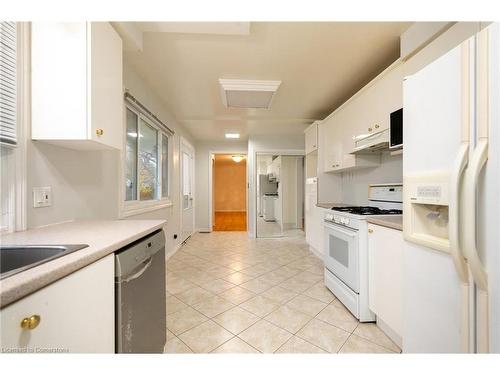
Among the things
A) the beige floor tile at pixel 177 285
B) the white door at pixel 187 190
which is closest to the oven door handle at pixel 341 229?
the beige floor tile at pixel 177 285

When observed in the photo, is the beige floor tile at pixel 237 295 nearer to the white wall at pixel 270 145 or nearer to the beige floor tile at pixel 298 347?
the beige floor tile at pixel 298 347

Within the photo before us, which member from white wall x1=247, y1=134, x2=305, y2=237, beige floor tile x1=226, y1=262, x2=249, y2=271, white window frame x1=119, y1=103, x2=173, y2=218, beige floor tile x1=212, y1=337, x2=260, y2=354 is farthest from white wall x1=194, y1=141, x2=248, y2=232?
beige floor tile x1=212, y1=337, x2=260, y2=354

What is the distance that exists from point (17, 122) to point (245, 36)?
161 centimetres

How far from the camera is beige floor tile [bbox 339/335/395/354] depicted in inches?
54.6

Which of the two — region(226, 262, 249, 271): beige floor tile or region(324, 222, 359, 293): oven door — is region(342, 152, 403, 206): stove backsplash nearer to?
region(324, 222, 359, 293): oven door

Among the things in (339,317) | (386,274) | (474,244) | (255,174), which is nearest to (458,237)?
(474,244)

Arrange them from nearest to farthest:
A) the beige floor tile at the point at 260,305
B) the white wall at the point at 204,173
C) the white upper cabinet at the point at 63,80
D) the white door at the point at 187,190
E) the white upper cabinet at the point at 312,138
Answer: the white upper cabinet at the point at 63,80
the beige floor tile at the point at 260,305
the white upper cabinet at the point at 312,138
the white door at the point at 187,190
the white wall at the point at 204,173

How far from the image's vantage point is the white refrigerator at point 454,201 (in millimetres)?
736

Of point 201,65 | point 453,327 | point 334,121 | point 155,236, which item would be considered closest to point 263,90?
point 201,65

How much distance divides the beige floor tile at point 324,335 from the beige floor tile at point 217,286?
96 centimetres

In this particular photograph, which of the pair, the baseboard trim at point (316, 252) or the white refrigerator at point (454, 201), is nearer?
the white refrigerator at point (454, 201)

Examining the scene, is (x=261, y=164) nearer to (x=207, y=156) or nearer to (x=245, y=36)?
(x=207, y=156)

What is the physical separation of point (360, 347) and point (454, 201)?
4.03 ft
